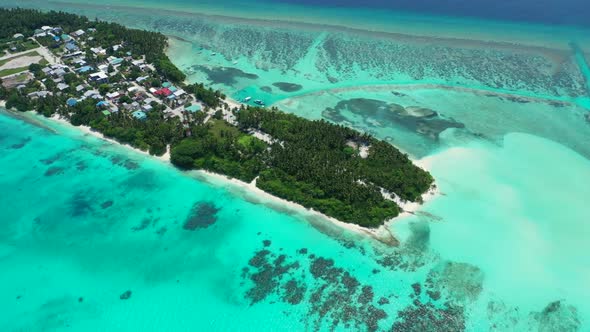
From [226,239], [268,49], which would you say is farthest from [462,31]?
[226,239]

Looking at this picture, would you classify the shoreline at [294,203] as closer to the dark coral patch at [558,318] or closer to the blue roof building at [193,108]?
the blue roof building at [193,108]

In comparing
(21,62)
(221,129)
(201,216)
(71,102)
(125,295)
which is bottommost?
(125,295)

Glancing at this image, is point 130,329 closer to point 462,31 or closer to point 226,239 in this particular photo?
point 226,239

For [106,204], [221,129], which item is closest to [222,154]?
[221,129]

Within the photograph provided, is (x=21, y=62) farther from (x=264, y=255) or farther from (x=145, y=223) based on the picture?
(x=264, y=255)

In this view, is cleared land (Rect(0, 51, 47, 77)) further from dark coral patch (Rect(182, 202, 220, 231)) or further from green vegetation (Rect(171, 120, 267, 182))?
dark coral patch (Rect(182, 202, 220, 231))

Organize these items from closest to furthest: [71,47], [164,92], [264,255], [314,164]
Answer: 1. [264,255]
2. [314,164]
3. [164,92]
4. [71,47]
